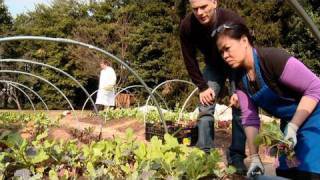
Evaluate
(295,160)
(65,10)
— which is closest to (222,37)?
(295,160)

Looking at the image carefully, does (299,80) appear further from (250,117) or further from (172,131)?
(172,131)

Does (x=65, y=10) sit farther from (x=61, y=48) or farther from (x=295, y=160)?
(x=295, y=160)

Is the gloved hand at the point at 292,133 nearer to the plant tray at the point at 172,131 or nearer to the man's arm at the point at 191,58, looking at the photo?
the man's arm at the point at 191,58

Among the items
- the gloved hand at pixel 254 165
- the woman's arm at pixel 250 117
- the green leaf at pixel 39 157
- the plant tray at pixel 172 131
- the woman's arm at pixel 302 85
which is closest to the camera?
the woman's arm at pixel 302 85

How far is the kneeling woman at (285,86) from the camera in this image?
Answer: 7.93 ft

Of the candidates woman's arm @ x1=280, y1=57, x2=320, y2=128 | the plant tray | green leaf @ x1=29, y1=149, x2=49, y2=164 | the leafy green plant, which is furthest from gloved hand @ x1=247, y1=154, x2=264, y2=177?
the plant tray

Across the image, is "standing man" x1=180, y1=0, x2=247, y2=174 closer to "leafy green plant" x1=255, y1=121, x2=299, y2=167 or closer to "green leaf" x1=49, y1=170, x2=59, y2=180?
"leafy green plant" x1=255, y1=121, x2=299, y2=167

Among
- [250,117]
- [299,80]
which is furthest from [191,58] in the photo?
[299,80]

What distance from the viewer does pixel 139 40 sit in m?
24.7

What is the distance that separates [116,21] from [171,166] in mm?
25229

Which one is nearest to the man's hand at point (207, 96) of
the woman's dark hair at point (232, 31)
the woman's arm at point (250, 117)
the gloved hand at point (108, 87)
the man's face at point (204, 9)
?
the man's face at point (204, 9)

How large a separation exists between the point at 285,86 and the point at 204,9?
3.75 ft

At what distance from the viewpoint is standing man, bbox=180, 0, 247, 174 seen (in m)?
3.75

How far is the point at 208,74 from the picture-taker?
4023mm
